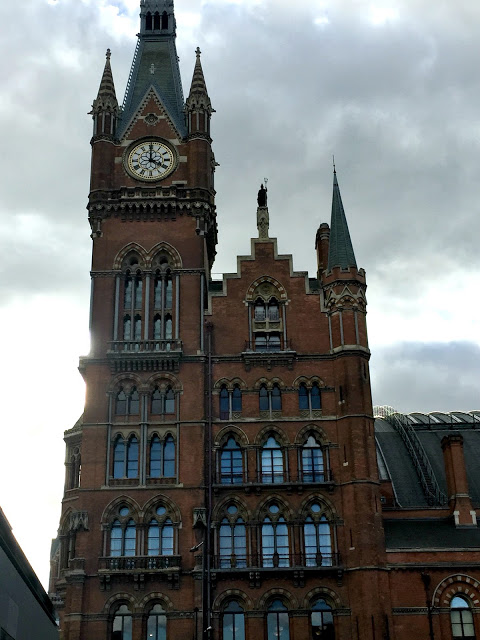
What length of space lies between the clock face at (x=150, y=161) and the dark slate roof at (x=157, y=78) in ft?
6.48

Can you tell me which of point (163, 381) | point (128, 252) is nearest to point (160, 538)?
point (163, 381)

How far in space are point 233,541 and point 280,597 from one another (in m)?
4.49

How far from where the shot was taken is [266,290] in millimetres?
65250

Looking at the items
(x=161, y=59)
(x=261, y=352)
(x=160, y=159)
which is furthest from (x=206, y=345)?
(x=161, y=59)

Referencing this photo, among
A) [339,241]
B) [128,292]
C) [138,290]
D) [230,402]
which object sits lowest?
[230,402]

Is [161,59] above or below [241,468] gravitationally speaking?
above

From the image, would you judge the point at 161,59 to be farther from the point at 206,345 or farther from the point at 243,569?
the point at 243,569

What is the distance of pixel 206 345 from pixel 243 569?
15340mm

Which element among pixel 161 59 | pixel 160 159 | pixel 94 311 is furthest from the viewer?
pixel 161 59

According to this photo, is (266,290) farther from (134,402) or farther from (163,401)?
(134,402)

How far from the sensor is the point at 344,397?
61.1 meters

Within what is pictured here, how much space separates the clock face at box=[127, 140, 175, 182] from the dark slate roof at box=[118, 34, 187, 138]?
6.48 feet

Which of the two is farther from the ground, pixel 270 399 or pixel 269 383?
pixel 269 383

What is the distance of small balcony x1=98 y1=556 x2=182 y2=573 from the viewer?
56.5 meters
